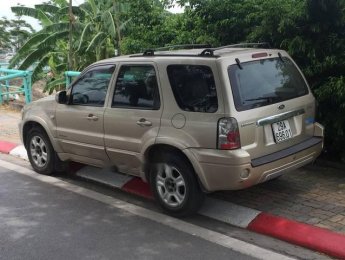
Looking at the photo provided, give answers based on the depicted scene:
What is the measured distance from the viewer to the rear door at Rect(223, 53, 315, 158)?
15.5 ft

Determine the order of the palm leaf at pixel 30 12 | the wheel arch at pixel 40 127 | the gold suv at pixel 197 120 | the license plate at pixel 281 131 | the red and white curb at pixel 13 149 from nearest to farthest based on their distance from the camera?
the gold suv at pixel 197 120, the license plate at pixel 281 131, the wheel arch at pixel 40 127, the red and white curb at pixel 13 149, the palm leaf at pixel 30 12

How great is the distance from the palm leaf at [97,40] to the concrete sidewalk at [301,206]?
31.3ft

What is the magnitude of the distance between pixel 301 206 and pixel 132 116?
2.03 metres

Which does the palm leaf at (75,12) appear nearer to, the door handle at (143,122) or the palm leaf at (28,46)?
the palm leaf at (28,46)

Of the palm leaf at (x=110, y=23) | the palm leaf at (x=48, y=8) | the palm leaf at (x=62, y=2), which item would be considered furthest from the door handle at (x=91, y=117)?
the palm leaf at (x=48, y=8)

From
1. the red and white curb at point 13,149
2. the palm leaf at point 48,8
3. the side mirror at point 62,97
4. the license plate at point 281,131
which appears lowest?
the red and white curb at point 13,149

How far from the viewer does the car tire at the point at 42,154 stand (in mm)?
6867

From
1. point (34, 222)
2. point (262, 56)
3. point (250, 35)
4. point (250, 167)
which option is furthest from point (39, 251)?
point (250, 35)

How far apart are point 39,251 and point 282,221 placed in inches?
90.5

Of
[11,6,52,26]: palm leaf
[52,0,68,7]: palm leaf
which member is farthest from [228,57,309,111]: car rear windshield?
[11,6,52,26]: palm leaf

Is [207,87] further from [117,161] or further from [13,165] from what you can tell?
[13,165]

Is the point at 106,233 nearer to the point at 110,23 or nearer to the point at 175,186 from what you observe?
the point at 175,186

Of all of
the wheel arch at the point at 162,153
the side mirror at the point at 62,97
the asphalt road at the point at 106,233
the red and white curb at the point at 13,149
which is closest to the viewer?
the asphalt road at the point at 106,233

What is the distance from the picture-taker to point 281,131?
503 centimetres
